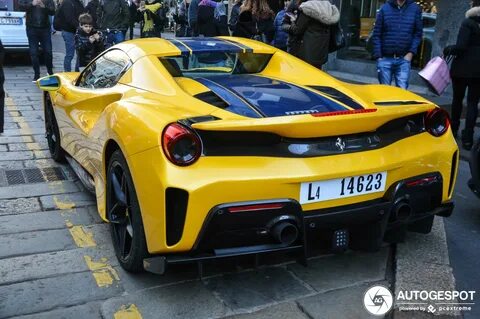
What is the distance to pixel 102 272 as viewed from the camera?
129 inches

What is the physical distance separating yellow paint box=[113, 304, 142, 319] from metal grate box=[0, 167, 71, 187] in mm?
2537

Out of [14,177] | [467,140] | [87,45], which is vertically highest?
[87,45]

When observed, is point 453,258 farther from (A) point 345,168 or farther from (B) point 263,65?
(B) point 263,65

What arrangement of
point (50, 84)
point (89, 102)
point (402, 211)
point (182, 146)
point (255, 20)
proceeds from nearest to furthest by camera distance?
point (182, 146) → point (402, 211) → point (89, 102) → point (50, 84) → point (255, 20)

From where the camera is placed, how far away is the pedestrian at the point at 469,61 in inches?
243

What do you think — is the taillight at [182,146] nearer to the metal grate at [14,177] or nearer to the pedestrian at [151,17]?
the metal grate at [14,177]

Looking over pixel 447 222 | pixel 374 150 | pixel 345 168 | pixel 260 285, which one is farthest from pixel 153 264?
pixel 447 222

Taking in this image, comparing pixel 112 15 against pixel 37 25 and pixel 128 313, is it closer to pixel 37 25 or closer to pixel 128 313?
pixel 37 25

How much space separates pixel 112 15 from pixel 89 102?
283 inches

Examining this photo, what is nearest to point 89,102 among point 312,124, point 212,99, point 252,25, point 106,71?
point 106,71

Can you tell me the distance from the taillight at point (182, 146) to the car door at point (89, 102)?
969mm

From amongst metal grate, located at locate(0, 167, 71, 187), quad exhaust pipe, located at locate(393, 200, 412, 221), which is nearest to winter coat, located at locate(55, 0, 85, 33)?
metal grate, located at locate(0, 167, 71, 187)

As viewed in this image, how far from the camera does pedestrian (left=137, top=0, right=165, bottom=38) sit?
12902 mm

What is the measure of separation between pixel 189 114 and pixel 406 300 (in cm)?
153
